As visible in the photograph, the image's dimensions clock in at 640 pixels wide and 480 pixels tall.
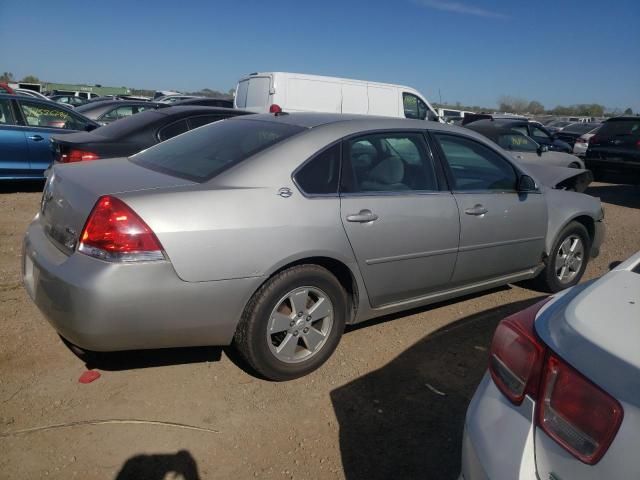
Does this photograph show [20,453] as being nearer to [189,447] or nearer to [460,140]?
[189,447]

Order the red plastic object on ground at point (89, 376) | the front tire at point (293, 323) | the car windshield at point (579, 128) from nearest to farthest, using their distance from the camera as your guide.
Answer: the front tire at point (293, 323) → the red plastic object on ground at point (89, 376) → the car windshield at point (579, 128)

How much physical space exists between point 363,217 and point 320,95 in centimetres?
726

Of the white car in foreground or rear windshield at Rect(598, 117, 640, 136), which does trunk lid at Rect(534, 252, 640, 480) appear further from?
rear windshield at Rect(598, 117, 640, 136)

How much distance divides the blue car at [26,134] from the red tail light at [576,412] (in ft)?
24.8

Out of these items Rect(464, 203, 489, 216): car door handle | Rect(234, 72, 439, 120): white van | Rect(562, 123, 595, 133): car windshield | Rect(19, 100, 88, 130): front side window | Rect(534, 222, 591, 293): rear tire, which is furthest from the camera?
Rect(562, 123, 595, 133): car windshield

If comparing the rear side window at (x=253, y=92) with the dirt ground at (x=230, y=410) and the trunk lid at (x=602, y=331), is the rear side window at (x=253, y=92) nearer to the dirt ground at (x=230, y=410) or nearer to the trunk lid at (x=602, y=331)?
the dirt ground at (x=230, y=410)

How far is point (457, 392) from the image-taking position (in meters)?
3.06

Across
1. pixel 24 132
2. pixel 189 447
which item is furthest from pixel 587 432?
pixel 24 132

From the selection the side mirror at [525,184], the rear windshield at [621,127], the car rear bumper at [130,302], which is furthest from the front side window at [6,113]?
the rear windshield at [621,127]

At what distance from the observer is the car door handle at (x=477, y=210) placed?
3.66 meters

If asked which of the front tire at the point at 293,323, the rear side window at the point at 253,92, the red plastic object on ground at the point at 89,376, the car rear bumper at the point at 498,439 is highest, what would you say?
A: the rear side window at the point at 253,92

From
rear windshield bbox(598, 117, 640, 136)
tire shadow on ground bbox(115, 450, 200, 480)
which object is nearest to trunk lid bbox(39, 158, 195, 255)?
tire shadow on ground bbox(115, 450, 200, 480)

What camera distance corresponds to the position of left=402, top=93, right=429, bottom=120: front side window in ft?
35.6

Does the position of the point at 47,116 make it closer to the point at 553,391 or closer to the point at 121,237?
the point at 121,237
